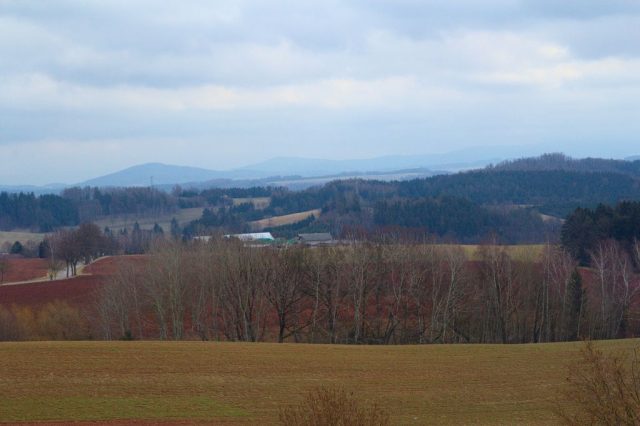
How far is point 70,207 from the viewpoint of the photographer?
190 meters

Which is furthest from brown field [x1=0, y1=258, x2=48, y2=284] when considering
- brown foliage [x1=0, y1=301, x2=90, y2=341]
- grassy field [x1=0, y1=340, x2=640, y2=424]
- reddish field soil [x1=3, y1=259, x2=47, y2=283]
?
grassy field [x1=0, y1=340, x2=640, y2=424]

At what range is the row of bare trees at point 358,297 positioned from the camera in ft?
160

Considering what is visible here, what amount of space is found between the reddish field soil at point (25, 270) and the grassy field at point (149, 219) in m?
81.7

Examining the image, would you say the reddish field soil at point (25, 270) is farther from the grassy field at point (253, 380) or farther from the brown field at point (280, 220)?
the brown field at point (280, 220)

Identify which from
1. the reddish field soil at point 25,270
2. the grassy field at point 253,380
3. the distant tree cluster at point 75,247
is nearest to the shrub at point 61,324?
the grassy field at point 253,380

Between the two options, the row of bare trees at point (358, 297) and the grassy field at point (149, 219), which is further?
the grassy field at point (149, 219)

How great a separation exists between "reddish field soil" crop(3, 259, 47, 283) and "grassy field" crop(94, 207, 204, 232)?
268 ft

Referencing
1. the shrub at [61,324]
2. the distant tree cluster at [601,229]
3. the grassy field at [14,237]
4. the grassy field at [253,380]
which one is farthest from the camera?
the grassy field at [14,237]

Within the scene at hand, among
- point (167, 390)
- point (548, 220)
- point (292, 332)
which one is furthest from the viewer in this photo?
point (548, 220)

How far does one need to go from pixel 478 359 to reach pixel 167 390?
16.2 m

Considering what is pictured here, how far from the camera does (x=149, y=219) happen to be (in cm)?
18675

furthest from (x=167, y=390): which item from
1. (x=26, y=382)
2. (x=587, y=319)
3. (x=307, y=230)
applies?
(x=307, y=230)

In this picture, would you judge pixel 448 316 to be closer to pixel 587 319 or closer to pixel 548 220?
pixel 587 319

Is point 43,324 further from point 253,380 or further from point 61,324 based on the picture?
point 253,380
